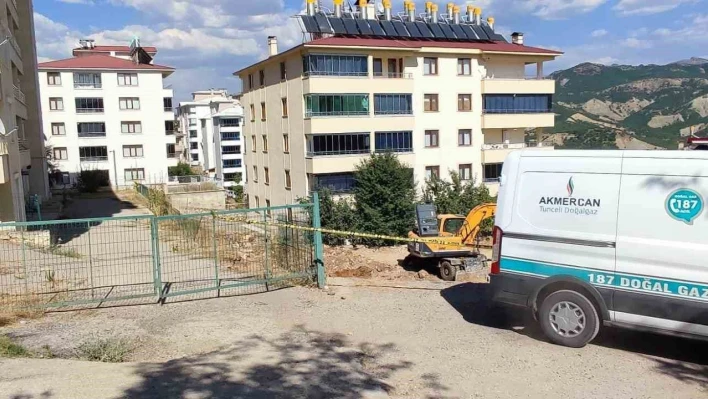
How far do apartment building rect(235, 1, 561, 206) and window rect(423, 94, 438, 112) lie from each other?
81mm

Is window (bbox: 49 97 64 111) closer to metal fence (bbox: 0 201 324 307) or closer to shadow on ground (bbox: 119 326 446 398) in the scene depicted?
metal fence (bbox: 0 201 324 307)

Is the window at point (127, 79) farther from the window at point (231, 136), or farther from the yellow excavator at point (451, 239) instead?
the yellow excavator at point (451, 239)

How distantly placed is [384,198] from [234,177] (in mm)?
53304

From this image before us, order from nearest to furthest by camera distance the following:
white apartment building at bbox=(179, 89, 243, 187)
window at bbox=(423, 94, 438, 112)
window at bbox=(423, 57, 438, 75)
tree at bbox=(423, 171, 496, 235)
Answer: tree at bbox=(423, 171, 496, 235), window at bbox=(423, 57, 438, 75), window at bbox=(423, 94, 438, 112), white apartment building at bbox=(179, 89, 243, 187)

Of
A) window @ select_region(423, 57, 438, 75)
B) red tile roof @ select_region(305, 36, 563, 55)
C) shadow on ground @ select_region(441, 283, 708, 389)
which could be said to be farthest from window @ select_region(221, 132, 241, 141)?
shadow on ground @ select_region(441, 283, 708, 389)

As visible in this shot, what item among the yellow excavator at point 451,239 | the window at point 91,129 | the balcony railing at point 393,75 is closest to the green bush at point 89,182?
the window at point 91,129

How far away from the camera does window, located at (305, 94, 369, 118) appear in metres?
36.8

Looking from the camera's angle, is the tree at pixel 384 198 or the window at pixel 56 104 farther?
the window at pixel 56 104

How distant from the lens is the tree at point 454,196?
3644cm

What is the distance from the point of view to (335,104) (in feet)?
122

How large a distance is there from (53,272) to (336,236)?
75.2 ft

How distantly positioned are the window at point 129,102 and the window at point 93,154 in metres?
4.64

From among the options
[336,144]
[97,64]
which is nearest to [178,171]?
[97,64]

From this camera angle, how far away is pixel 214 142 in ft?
302
